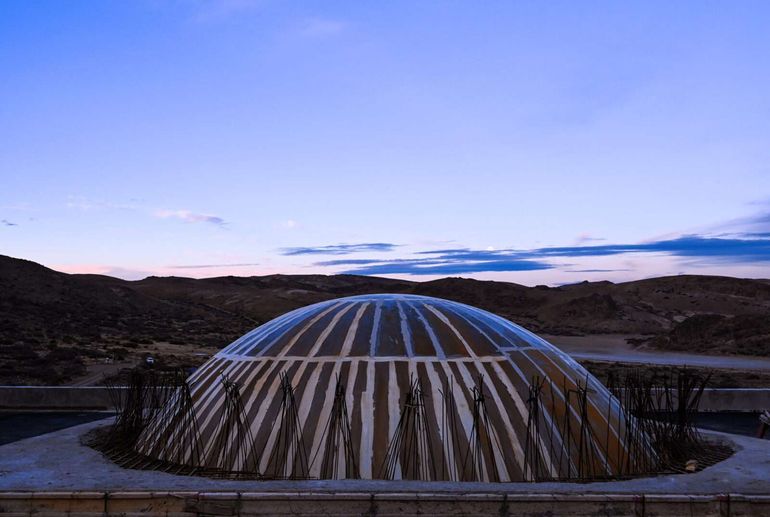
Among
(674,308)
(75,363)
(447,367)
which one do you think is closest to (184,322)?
(75,363)

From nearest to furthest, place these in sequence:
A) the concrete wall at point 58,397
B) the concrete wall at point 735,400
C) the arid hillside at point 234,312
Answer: the concrete wall at point 58,397, the concrete wall at point 735,400, the arid hillside at point 234,312

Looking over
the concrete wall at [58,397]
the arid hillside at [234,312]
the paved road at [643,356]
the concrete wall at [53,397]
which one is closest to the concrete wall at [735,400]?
the concrete wall at [58,397]

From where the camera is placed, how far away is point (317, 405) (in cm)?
838

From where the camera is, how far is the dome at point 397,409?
25.8ft

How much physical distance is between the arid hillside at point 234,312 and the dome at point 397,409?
20667 mm

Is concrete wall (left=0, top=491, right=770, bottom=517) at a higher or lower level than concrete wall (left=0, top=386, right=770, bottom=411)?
higher

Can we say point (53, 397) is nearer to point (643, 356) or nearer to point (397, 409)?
point (397, 409)

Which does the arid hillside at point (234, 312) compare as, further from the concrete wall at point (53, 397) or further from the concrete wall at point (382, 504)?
the concrete wall at point (382, 504)

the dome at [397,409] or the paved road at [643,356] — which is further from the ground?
the dome at [397,409]

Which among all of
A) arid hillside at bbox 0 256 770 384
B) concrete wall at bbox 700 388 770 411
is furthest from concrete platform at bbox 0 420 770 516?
arid hillside at bbox 0 256 770 384

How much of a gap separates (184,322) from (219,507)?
2447 inches

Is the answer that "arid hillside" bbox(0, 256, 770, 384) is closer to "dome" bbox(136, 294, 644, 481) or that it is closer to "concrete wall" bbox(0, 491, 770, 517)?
"dome" bbox(136, 294, 644, 481)

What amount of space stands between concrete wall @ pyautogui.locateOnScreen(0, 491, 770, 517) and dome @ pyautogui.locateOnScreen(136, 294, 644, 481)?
1.27 meters

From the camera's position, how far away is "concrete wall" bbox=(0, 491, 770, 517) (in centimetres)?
637
